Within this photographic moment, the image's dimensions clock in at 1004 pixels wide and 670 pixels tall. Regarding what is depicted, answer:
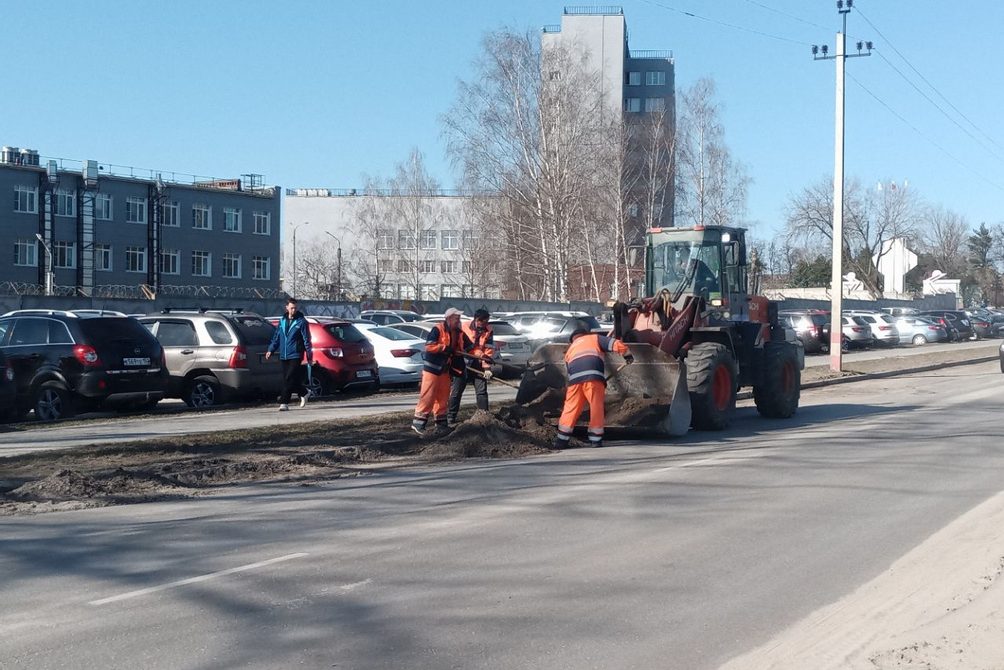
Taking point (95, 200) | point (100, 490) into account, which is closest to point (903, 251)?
point (95, 200)

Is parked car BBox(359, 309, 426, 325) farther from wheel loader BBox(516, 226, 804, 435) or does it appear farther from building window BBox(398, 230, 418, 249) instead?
building window BBox(398, 230, 418, 249)

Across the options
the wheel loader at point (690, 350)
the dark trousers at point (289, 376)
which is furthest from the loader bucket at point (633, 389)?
the dark trousers at point (289, 376)

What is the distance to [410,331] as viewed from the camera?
1081 inches

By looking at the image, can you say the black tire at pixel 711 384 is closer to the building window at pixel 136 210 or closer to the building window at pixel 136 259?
the building window at pixel 136 210

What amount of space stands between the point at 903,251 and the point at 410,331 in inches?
2161

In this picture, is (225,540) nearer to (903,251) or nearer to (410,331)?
(410,331)

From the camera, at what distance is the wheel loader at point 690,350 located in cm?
1493

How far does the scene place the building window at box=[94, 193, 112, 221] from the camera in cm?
6291

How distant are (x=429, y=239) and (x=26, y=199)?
102 feet

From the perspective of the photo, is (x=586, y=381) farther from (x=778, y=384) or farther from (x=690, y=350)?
(x=778, y=384)

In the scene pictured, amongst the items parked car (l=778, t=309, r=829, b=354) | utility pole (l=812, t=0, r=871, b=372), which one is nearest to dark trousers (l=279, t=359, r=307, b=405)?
utility pole (l=812, t=0, r=871, b=372)

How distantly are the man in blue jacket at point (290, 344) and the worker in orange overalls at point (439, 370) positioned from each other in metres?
3.08

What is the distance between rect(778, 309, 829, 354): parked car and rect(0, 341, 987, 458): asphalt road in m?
25.1

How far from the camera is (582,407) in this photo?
14070 millimetres
